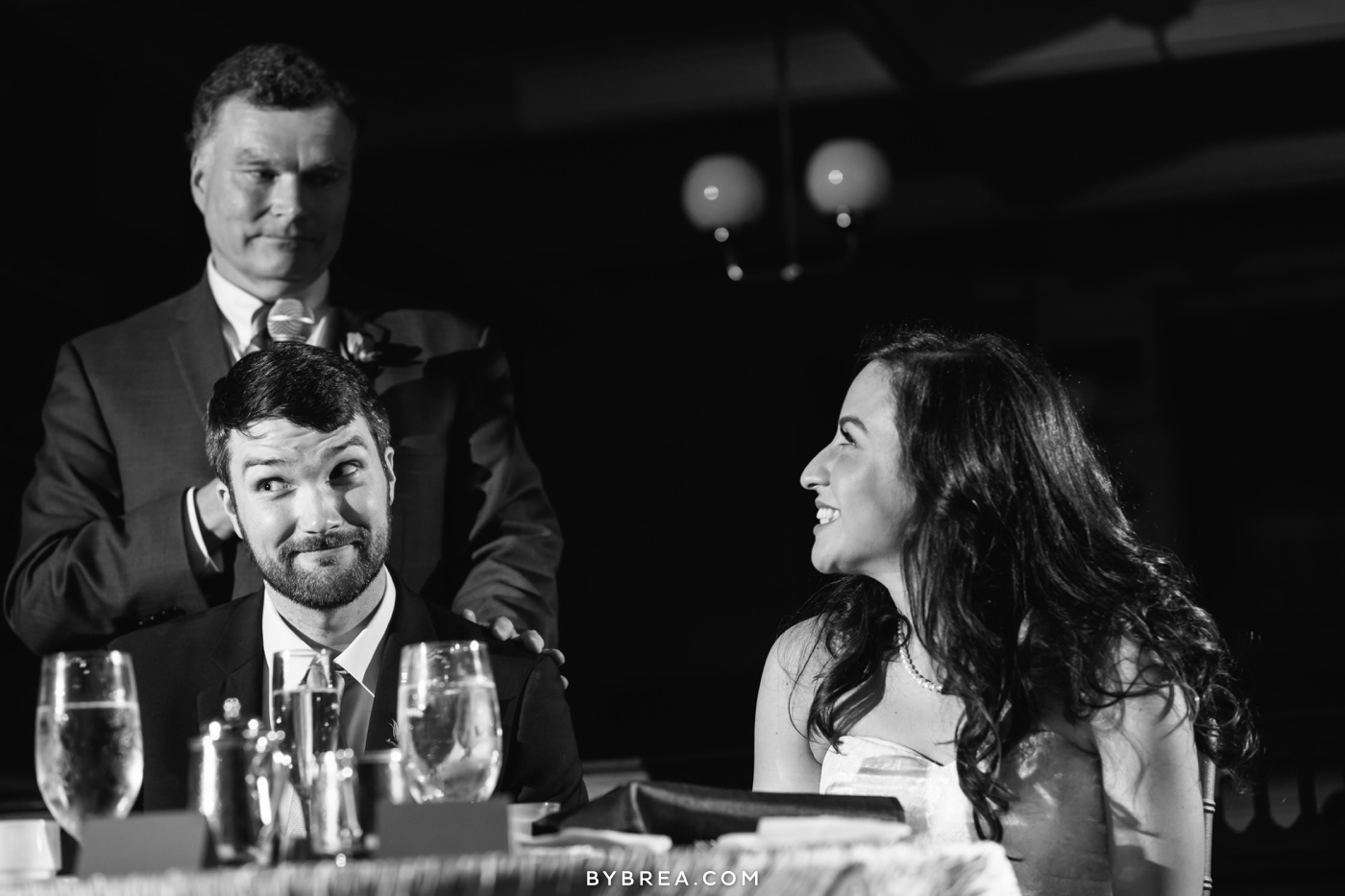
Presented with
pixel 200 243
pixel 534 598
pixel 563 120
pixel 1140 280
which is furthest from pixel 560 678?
pixel 1140 280

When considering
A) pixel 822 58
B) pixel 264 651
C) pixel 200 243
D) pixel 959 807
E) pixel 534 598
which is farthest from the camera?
pixel 822 58

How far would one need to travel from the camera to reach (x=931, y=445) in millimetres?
1819

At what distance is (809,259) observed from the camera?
7191mm

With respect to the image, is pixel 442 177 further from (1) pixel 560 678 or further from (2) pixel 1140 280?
(1) pixel 560 678

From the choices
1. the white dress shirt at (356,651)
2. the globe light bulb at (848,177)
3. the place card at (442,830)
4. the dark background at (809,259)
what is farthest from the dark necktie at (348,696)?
the dark background at (809,259)

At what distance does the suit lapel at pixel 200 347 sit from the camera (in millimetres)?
2609

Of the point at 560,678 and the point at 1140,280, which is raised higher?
the point at 1140,280

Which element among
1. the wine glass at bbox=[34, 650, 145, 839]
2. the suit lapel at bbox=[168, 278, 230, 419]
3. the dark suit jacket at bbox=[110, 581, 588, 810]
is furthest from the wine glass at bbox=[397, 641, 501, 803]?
the suit lapel at bbox=[168, 278, 230, 419]

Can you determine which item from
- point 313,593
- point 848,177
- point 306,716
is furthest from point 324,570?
point 848,177

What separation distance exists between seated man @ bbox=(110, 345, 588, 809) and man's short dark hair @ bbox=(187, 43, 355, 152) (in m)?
0.69

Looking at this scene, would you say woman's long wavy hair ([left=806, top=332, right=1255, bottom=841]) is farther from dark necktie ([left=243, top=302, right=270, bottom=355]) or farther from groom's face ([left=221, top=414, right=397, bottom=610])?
dark necktie ([left=243, top=302, right=270, bottom=355])

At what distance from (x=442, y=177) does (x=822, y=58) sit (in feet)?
5.99

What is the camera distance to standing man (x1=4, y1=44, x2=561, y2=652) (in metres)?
2.48

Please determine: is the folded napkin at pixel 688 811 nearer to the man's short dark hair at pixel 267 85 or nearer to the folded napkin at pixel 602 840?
the folded napkin at pixel 602 840
